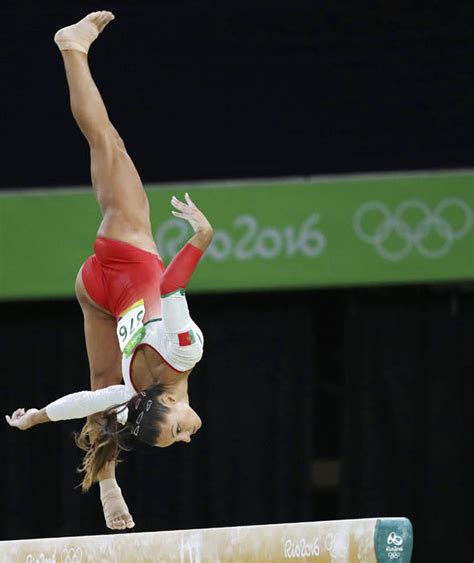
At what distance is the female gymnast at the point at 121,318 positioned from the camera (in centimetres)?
472

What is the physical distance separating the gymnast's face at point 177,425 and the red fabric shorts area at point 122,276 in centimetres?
44

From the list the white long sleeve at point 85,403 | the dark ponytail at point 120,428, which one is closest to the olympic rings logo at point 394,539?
the dark ponytail at point 120,428

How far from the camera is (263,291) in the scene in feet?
27.0

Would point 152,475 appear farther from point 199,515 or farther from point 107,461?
point 107,461

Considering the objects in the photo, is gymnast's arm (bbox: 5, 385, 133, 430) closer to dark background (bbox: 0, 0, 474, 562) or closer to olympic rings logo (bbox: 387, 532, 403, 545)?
olympic rings logo (bbox: 387, 532, 403, 545)

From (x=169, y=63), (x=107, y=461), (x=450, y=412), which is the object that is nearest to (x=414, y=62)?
(x=169, y=63)

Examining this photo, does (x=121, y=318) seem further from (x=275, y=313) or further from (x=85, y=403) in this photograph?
(x=275, y=313)

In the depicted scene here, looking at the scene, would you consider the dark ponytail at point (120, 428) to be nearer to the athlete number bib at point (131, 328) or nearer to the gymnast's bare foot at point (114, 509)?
the gymnast's bare foot at point (114, 509)

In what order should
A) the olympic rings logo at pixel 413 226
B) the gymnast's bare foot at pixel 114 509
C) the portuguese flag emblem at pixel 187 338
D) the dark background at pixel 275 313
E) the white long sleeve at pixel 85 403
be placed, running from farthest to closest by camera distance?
the dark background at pixel 275 313
the olympic rings logo at pixel 413 226
the gymnast's bare foot at pixel 114 509
the white long sleeve at pixel 85 403
the portuguese flag emblem at pixel 187 338

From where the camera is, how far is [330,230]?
7953mm

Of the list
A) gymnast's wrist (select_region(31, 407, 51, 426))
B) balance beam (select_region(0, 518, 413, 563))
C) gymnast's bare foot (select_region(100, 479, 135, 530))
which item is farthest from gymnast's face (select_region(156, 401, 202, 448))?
gymnast's bare foot (select_region(100, 479, 135, 530))

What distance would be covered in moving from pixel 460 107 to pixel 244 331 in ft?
6.40

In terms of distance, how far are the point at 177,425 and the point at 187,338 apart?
1.09ft

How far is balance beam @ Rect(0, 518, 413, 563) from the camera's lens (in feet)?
15.6
